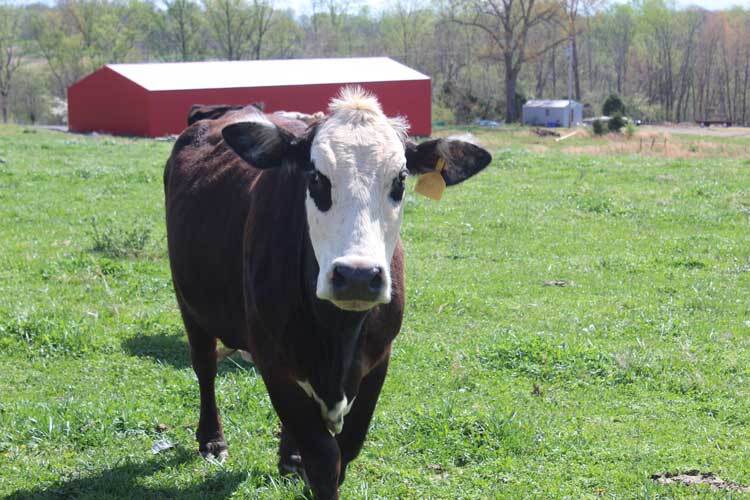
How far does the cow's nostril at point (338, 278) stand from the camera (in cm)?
362

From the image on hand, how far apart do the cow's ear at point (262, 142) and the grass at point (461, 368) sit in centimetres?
176

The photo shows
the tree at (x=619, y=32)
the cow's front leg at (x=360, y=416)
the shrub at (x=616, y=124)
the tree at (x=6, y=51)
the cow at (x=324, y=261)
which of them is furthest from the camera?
the tree at (x=619, y=32)

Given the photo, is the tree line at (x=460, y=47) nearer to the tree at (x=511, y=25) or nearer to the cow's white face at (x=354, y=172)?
the tree at (x=511, y=25)

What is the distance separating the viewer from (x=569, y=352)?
23.4ft

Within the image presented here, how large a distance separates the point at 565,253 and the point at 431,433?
20.4 ft

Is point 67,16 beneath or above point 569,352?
above

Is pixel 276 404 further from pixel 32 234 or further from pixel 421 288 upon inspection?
pixel 32 234

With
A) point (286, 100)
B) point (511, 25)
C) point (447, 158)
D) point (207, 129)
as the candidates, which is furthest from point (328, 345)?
point (511, 25)

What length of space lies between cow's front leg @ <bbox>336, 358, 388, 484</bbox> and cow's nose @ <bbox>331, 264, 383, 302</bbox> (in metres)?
1.10

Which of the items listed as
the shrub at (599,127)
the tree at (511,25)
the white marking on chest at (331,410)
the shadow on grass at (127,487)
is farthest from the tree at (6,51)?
the white marking on chest at (331,410)

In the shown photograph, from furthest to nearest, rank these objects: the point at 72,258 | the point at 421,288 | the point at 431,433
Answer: the point at 72,258 < the point at 421,288 < the point at 431,433

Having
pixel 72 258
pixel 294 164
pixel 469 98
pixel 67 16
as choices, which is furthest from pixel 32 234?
pixel 67 16

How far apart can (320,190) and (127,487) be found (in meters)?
2.21

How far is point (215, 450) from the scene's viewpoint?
5586 mm
